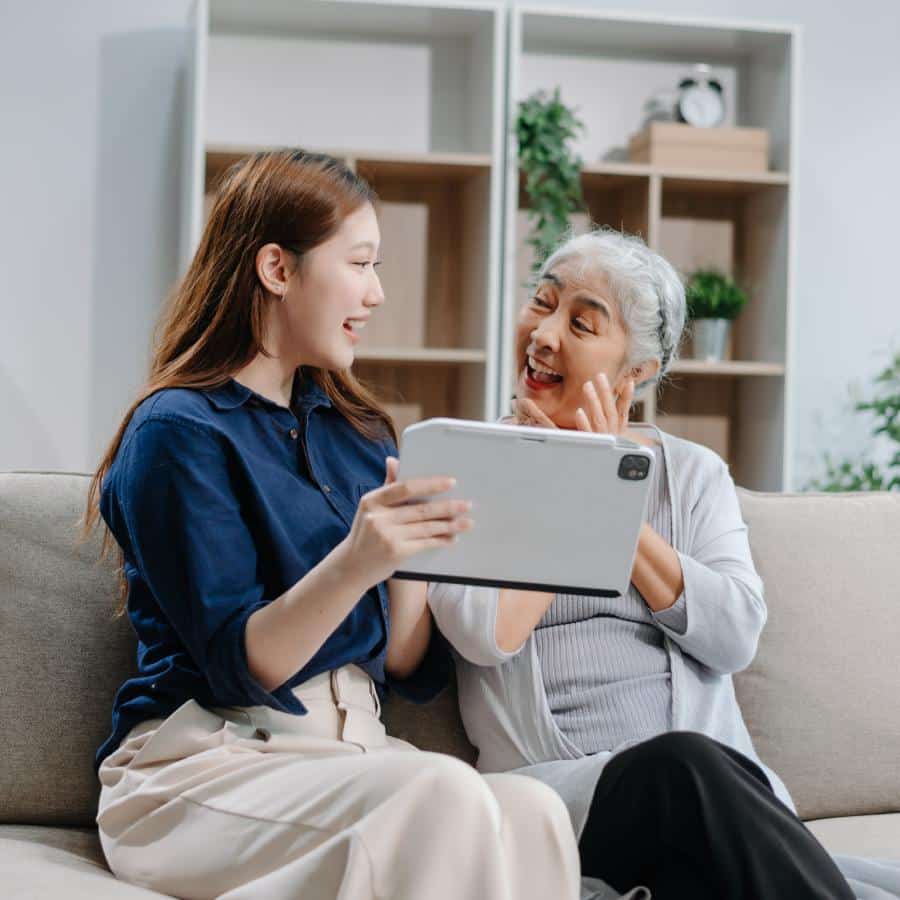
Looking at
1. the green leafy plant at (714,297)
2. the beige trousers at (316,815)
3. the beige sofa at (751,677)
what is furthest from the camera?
the green leafy plant at (714,297)

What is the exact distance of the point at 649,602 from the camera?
5.70 feet

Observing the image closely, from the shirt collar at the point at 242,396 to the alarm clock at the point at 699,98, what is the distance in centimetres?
243

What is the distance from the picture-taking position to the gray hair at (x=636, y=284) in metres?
1.91

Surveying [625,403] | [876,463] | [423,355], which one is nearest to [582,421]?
[625,403]

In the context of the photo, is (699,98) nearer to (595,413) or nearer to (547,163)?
(547,163)

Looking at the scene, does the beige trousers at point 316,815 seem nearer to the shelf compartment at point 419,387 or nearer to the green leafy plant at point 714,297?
the shelf compartment at point 419,387

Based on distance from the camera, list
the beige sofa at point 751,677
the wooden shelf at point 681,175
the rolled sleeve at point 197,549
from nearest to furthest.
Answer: the rolled sleeve at point 197,549, the beige sofa at point 751,677, the wooden shelf at point 681,175

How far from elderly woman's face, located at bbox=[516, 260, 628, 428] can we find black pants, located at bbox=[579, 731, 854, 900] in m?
0.60

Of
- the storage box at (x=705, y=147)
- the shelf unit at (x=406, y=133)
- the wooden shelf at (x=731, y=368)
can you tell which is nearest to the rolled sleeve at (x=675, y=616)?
the shelf unit at (x=406, y=133)

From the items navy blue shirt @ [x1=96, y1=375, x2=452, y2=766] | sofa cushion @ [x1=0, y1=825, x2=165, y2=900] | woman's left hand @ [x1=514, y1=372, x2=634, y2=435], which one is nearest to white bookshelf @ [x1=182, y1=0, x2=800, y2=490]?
woman's left hand @ [x1=514, y1=372, x2=634, y2=435]

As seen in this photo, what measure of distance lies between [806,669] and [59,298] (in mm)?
2475

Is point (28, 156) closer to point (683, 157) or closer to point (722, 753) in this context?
point (683, 157)

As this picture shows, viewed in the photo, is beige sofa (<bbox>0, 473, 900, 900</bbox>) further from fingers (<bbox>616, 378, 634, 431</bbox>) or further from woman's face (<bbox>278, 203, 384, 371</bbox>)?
woman's face (<bbox>278, 203, 384, 371</bbox>)

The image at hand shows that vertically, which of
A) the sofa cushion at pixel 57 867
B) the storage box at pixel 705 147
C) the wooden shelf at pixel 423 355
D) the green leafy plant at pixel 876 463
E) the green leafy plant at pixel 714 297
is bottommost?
the sofa cushion at pixel 57 867
